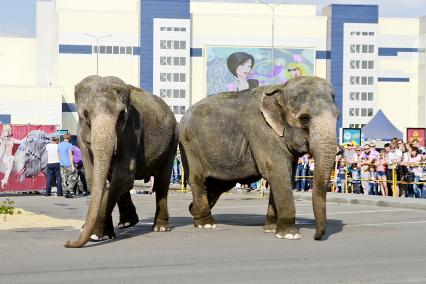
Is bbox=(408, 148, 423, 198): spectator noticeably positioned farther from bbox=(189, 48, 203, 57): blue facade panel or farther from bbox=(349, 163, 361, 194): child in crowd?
bbox=(189, 48, 203, 57): blue facade panel

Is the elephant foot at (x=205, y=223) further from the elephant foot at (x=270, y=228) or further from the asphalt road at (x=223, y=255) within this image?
the elephant foot at (x=270, y=228)

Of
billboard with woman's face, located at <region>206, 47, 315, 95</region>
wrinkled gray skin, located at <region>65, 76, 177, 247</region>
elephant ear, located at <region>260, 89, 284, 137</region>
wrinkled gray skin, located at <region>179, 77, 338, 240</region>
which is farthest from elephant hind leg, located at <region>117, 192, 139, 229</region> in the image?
billboard with woman's face, located at <region>206, 47, 315, 95</region>

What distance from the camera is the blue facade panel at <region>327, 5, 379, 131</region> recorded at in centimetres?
12050

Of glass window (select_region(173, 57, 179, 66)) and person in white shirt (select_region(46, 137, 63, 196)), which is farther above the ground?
glass window (select_region(173, 57, 179, 66))

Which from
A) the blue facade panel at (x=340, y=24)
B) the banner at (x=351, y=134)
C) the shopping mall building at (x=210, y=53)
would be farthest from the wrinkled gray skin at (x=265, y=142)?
the blue facade panel at (x=340, y=24)

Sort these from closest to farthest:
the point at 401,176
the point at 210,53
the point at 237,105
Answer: the point at 237,105, the point at 401,176, the point at 210,53

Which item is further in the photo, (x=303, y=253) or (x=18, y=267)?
(x=303, y=253)

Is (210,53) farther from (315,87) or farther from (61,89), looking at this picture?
(315,87)

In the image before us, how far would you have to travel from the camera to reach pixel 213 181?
49.8 ft

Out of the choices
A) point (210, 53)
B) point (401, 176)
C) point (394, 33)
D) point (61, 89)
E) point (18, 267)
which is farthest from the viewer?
point (394, 33)

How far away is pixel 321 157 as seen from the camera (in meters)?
12.4

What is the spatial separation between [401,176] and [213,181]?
12518mm

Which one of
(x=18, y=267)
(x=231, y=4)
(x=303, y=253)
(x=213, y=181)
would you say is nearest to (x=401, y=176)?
(x=213, y=181)

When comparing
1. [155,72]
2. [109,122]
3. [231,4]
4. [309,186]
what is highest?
[231,4]
